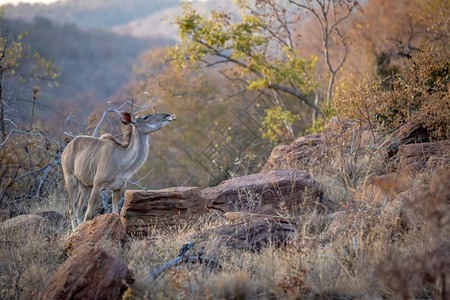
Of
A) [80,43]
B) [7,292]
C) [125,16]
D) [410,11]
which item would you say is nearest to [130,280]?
[7,292]

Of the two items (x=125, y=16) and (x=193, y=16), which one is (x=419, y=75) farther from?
(x=125, y=16)

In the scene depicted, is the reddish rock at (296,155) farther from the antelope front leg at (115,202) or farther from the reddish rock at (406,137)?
the antelope front leg at (115,202)

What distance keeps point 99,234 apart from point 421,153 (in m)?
5.70

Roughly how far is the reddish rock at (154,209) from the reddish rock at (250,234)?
1.13 meters

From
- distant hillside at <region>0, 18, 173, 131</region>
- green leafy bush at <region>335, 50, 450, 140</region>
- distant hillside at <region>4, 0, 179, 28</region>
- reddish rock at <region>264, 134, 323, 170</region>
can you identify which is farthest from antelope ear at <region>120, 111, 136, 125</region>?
distant hillside at <region>4, 0, 179, 28</region>

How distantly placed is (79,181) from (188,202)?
89.2 inches

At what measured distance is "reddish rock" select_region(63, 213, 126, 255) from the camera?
792 centimetres

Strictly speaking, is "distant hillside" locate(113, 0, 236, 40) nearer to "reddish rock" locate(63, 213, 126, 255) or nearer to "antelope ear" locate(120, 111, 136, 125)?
"antelope ear" locate(120, 111, 136, 125)

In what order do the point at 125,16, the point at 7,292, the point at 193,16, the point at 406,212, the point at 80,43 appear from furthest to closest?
the point at 125,16
the point at 80,43
the point at 193,16
the point at 406,212
the point at 7,292

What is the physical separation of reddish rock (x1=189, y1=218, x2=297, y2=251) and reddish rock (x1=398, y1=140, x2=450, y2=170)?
284 cm

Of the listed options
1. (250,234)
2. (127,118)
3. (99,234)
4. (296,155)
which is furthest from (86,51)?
(250,234)

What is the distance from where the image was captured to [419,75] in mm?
11258

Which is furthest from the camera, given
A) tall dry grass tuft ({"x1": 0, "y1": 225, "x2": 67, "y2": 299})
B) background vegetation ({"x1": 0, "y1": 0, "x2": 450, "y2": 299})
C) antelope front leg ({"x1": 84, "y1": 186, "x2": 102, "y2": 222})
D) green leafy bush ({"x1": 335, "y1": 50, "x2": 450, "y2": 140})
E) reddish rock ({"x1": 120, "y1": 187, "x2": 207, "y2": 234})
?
green leafy bush ({"x1": 335, "y1": 50, "x2": 450, "y2": 140})

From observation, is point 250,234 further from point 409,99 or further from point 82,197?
point 409,99
